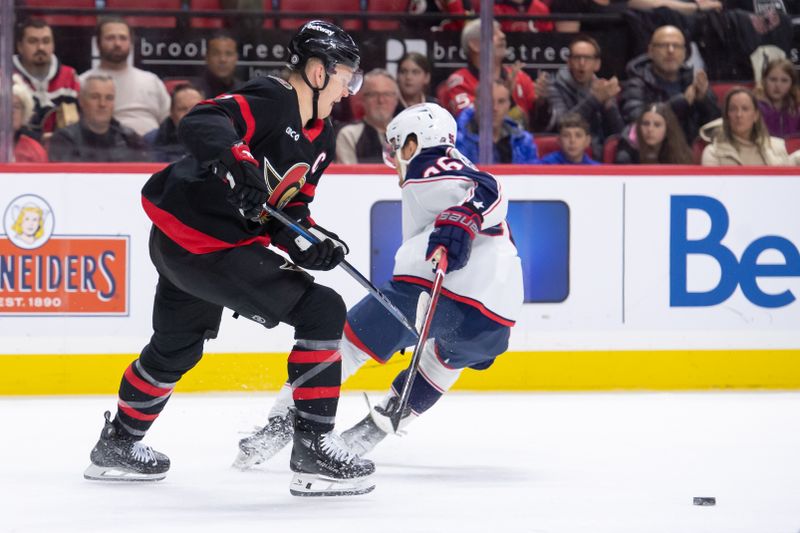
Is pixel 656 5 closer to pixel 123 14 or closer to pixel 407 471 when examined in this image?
pixel 123 14

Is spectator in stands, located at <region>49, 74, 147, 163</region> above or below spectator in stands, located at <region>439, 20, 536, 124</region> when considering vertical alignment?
below

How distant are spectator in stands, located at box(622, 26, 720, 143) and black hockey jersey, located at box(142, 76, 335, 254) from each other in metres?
2.18

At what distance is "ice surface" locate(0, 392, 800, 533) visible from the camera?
274 centimetres

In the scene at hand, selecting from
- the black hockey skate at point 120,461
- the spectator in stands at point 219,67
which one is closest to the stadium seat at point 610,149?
the spectator in stands at point 219,67

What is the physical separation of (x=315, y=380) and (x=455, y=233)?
0.55 meters

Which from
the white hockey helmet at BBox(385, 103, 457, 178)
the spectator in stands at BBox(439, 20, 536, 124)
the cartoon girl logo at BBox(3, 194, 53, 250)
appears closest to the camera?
the white hockey helmet at BBox(385, 103, 457, 178)

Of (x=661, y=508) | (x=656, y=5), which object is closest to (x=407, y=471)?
(x=661, y=508)

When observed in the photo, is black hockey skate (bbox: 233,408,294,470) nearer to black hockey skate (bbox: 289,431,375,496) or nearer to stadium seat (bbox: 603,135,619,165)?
black hockey skate (bbox: 289,431,375,496)

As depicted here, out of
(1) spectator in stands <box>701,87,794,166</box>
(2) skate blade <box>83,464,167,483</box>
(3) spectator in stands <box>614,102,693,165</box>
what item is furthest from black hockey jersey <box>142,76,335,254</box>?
(1) spectator in stands <box>701,87,794,166</box>

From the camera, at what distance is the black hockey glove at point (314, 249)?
2.83 m

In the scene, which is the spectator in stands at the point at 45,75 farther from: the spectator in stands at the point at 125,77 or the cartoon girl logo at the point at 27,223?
the cartoon girl logo at the point at 27,223

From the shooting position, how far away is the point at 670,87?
4.83m

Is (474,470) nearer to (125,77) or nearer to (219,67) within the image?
(219,67)

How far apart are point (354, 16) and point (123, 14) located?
80 centimetres
